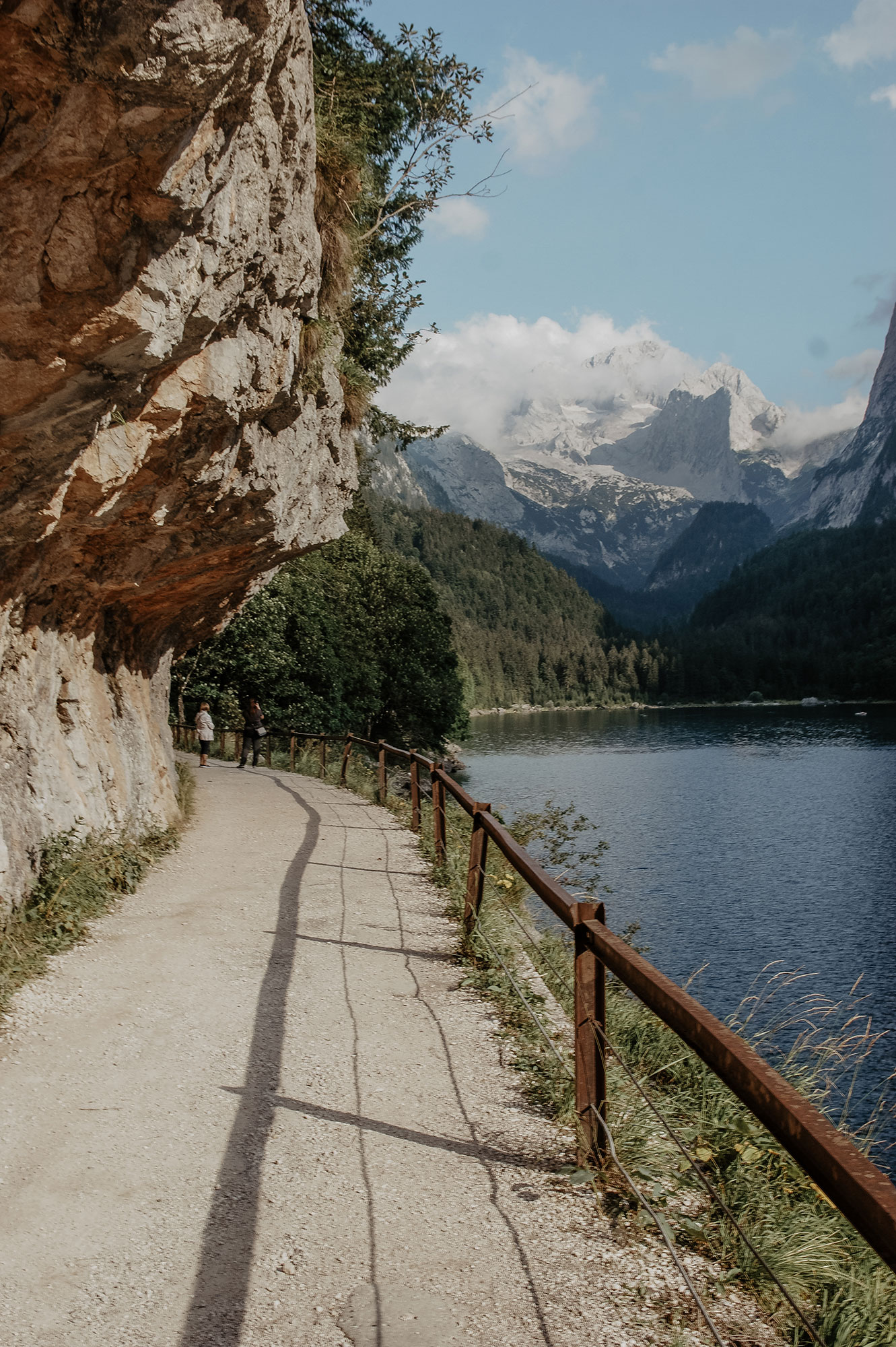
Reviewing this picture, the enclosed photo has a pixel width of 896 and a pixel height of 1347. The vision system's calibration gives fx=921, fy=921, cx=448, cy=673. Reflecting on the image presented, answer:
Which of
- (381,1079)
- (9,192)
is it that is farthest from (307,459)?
(381,1079)

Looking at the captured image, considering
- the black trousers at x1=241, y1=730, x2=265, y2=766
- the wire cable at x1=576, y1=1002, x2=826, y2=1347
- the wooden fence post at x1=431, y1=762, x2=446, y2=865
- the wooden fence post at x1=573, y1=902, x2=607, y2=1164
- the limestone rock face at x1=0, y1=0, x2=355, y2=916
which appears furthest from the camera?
the black trousers at x1=241, y1=730, x2=265, y2=766

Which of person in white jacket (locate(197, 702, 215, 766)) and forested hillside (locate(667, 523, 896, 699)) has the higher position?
forested hillside (locate(667, 523, 896, 699))

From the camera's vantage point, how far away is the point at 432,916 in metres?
8.32

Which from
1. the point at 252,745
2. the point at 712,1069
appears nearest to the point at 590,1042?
the point at 712,1069

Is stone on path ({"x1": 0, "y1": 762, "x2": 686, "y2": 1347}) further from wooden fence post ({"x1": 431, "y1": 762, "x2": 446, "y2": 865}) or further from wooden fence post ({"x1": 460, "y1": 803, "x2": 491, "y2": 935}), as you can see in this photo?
wooden fence post ({"x1": 431, "y1": 762, "x2": 446, "y2": 865})

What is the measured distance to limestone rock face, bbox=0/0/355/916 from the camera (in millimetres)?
4086

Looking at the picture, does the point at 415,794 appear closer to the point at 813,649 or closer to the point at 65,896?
the point at 65,896

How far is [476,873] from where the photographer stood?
7.43 meters

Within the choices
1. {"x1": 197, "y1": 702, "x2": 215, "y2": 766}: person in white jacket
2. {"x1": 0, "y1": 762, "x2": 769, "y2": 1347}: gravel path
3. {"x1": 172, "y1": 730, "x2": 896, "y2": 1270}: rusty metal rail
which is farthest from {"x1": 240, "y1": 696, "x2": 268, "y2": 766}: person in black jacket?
{"x1": 172, "y1": 730, "x2": 896, "y2": 1270}: rusty metal rail

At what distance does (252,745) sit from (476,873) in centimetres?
1708

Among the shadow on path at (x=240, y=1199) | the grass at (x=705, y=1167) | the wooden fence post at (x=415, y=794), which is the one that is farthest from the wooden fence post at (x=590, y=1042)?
the wooden fence post at (x=415, y=794)

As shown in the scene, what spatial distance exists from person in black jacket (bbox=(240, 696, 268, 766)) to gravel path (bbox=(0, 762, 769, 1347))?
1595 cm

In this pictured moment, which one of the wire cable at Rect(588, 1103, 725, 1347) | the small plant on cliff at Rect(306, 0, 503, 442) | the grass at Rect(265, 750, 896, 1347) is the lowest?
the grass at Rect(265, 750, 896, 1347)

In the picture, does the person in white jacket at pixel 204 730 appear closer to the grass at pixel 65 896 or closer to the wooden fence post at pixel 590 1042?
the grass at pixel 65 896
